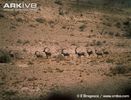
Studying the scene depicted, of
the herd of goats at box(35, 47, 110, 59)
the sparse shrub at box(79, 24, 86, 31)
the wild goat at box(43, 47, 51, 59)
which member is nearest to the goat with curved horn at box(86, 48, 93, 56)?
the herd of goats at box(35, 47, 110, 59)

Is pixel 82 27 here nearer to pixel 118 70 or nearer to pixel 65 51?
pixel 65 51

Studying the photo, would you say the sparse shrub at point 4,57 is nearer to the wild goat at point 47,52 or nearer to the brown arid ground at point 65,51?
the brown arid ground at point 65,51

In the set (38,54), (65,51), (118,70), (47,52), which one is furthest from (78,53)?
(118,70)

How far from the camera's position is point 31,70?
11570 millimetres

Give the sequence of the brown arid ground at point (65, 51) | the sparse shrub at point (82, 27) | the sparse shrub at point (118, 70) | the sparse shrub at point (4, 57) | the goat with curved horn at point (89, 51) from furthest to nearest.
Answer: the sparse shrub at point (82, 27) < the goat with curved horn at point (89, 51) < the sparse shrub at point (118, 70) < the sparse shrub at point (4, 57) < the brown arid ground at point (65, 51)

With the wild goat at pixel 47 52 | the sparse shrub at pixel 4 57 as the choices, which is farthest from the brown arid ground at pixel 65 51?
the wild goat at pixel 47 52

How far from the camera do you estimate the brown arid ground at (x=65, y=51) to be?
10.5 metres

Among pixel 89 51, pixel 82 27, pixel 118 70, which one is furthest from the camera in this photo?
pixel 82 27

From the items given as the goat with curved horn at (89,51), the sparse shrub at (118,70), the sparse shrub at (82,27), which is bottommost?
the sparse shrub at (118,70)

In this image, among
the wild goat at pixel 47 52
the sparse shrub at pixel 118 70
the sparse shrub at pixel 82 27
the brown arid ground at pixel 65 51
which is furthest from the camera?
the sparse shrub at pixel 82 27

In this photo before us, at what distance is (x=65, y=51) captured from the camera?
1401cm

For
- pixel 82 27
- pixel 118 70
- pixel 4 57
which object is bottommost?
pixel 118 70

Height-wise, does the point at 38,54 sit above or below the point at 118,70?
above

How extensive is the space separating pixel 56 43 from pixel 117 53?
2129mm
